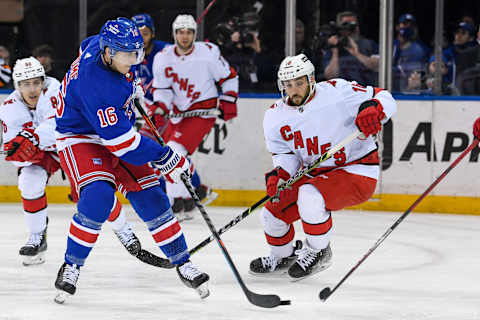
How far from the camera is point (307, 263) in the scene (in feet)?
12.3

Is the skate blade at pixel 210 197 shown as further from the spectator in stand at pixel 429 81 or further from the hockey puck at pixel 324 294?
the hockey puck at pixel 324 294

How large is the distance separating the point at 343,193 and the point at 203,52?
93.4 inches

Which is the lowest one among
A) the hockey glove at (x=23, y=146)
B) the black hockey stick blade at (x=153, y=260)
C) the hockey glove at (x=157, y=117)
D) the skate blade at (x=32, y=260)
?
the skate blade at (x=32, y=260)

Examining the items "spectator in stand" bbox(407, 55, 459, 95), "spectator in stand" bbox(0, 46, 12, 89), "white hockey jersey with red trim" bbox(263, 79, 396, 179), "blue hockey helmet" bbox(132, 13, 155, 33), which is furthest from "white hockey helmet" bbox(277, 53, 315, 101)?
"spectator in stand" bbox(0, 46, 12, 89)

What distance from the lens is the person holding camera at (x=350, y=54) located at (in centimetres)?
621

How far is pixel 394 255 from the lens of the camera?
450cm

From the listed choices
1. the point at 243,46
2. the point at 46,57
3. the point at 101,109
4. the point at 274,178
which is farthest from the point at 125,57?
the point at 46,57

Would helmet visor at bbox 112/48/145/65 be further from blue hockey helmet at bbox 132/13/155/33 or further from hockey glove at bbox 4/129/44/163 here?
blue hockey helmet at bbox 132/13/155/33

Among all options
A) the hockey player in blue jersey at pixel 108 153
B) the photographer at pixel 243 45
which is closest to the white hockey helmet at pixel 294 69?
the hockey player in blue jersey at pixel 108 153

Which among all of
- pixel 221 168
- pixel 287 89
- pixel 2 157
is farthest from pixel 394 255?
pixel 2 157

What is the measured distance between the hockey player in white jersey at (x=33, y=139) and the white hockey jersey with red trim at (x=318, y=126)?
3.21 ft

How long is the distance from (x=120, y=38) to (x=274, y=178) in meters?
0.90

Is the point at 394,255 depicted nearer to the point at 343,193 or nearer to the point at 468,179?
the point at 343,193

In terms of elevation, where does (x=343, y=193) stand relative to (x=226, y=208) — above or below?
above
